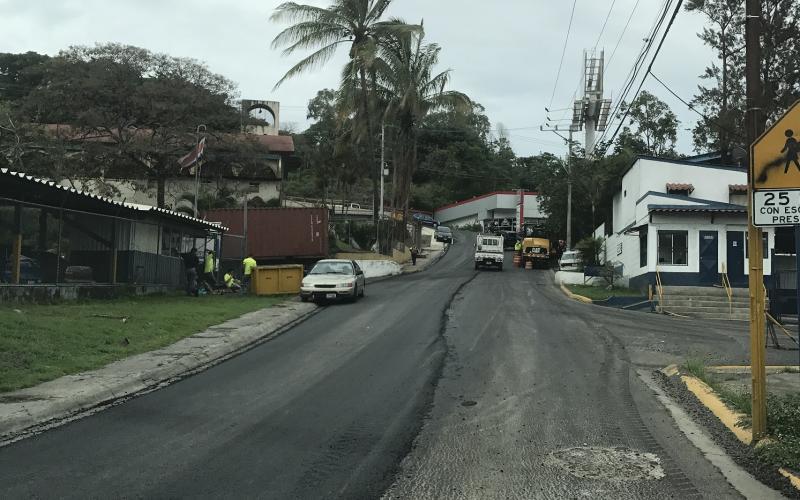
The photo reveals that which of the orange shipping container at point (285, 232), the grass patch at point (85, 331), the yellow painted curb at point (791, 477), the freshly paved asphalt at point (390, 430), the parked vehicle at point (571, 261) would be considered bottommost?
the freshly paved asphalt at point (390, 430)

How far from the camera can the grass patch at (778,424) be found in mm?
5844

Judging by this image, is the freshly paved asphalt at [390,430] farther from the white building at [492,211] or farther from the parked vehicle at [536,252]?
the white building at [492,211]

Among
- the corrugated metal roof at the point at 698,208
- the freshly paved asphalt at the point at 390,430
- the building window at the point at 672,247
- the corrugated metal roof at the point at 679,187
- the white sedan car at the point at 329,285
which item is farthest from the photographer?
the corrugated metal roof at the point at 679,187

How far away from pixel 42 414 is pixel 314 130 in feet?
263

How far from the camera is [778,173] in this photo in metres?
6.37

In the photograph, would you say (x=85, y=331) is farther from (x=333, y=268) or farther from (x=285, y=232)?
(x=285, y=232)

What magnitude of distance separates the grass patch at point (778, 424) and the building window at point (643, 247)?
19862mm

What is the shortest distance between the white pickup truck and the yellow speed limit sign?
35.4 meters

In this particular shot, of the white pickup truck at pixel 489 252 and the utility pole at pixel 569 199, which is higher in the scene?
the utility pole at pixel 569 199

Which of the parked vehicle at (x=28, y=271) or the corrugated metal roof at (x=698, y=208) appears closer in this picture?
the parked vehicle at (x=28, y=271)

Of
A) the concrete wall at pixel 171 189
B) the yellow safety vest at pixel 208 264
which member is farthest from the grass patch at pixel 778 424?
the concrete wall at pixel 171 189

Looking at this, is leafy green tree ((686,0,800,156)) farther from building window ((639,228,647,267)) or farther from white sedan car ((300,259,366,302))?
white sedan car ((300,259,366,302))

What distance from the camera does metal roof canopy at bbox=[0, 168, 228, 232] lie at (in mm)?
15468

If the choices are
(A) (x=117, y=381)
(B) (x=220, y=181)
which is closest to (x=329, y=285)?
(A) (x=117, y=381)
